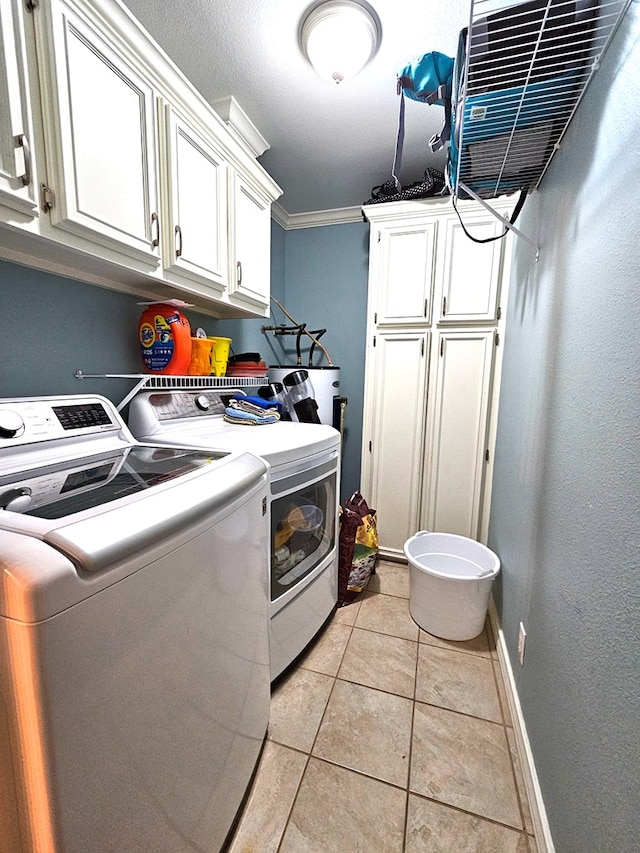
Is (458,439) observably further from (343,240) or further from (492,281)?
(343,240)

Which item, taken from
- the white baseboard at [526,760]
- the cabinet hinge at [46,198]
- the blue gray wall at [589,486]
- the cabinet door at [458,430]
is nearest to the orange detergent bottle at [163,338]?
the cabinet hinge at [46,198]

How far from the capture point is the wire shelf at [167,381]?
1.36 metres

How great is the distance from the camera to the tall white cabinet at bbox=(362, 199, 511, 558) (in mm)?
2104

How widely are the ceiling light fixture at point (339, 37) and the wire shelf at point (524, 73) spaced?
53 cm

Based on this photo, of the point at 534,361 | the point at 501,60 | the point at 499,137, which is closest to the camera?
the point at 501,60

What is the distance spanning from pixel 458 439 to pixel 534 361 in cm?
93

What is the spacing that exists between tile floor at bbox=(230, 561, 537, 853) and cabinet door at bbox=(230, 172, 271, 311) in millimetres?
1741

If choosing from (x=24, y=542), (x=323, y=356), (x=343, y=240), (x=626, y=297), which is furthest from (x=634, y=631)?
(x=343, y=240)

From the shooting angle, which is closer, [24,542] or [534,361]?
[24,542]

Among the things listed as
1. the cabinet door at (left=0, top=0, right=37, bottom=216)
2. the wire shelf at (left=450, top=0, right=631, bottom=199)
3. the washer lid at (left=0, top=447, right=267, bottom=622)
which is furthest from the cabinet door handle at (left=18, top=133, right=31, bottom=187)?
the wire shelf at (left=450, top=0, right=631, bottom=199)

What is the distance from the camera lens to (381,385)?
92.9 inches

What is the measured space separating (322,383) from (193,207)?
1.26 m

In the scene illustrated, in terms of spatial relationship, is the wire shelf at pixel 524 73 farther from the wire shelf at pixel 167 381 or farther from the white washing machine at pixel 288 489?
the wire shelf at pixel 167 381

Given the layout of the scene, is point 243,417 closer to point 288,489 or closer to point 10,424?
point 288,489
